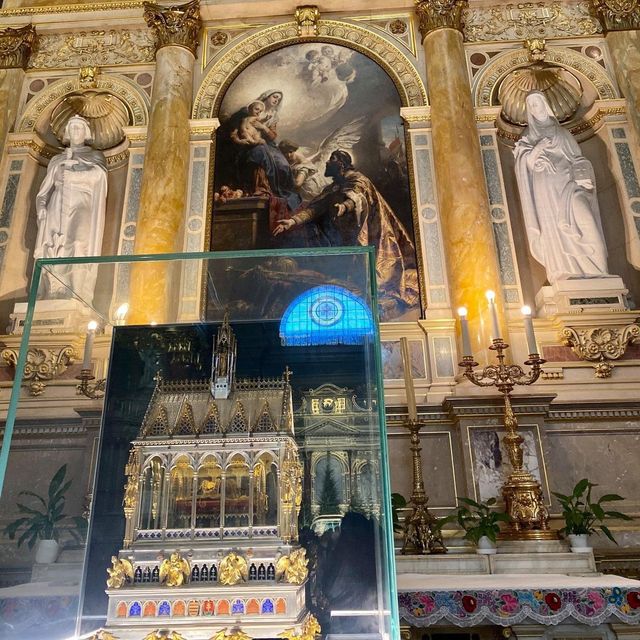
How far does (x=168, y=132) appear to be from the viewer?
7.82m

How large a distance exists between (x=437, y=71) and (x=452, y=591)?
6871 millimetres

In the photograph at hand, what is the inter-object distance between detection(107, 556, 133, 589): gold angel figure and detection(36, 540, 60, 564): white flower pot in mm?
333

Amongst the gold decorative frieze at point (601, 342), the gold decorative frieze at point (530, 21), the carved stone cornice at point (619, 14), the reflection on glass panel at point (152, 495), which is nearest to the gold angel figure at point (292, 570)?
the reflection on glass panel at point (152, 495)

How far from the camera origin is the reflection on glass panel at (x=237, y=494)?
238cm

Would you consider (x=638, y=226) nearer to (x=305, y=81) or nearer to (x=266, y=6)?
(x=305, y=81)

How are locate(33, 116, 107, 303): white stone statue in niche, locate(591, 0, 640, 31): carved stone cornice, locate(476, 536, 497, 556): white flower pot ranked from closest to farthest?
1. locate(476, 536, 497, 556): white flower pot
2. locate(33, 116, 107, 303): white stone statue in niche
3. locate(591, 0, 640, 31): carved stone cornice

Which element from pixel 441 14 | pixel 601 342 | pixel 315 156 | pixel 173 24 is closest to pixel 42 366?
pixel 601 342

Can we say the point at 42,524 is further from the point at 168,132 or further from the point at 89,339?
the point at 168,132

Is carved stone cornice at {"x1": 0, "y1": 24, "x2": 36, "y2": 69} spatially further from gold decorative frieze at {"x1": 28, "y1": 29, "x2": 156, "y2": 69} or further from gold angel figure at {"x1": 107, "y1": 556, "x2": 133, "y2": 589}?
gold angel figure at {"x1": 107, "y1": 556, "x2": 133, "y2": 589}

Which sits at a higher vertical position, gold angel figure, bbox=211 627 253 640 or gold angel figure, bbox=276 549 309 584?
gold angel figure, bbox=276 549 309 584

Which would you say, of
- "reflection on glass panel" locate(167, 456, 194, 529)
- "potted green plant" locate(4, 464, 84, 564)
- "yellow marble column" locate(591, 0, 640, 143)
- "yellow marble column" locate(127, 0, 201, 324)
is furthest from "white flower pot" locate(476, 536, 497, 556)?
"yellow marble column" locate(591, 0, 640, 143)

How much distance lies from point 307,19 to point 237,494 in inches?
319

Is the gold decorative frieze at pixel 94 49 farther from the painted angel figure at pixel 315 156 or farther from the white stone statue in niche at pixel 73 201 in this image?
the painted angel figure at pixel 315 156

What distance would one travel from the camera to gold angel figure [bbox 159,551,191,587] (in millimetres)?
2268
